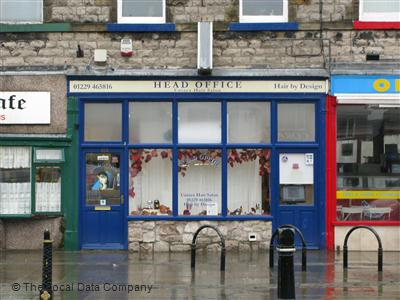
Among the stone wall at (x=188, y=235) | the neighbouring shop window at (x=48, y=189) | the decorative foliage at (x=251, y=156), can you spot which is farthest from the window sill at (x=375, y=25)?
the neighbouring shop window at (x=48, y=189)

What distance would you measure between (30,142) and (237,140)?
4551 millimetres

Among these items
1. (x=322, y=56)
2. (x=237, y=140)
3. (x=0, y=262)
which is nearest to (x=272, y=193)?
(x=237, y=140)

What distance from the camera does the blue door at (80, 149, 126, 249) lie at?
50.6ft

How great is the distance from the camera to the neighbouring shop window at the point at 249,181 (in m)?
15.6

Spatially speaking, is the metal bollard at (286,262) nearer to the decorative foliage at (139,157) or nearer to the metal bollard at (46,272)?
the metal bollard at (46,272)

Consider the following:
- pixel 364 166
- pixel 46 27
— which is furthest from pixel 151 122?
pixel 364 166

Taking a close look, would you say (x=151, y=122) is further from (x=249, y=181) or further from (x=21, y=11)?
(x=21, y=11)

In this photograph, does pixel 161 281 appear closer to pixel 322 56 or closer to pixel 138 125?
pixel 138 125

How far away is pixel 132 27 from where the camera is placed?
50.5ft

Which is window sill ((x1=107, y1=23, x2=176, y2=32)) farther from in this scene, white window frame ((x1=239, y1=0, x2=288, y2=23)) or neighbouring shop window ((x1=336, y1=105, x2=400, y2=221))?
neighbouring shop window ((x1=336, y1=105, x2=400, y2=221))

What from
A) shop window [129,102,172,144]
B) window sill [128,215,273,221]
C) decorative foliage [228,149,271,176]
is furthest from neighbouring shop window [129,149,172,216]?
decorative foliage [228,149,271,176]

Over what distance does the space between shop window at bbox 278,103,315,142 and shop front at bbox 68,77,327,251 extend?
22mm

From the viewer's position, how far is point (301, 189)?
15.6 metres

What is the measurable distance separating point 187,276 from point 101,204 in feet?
12.9
